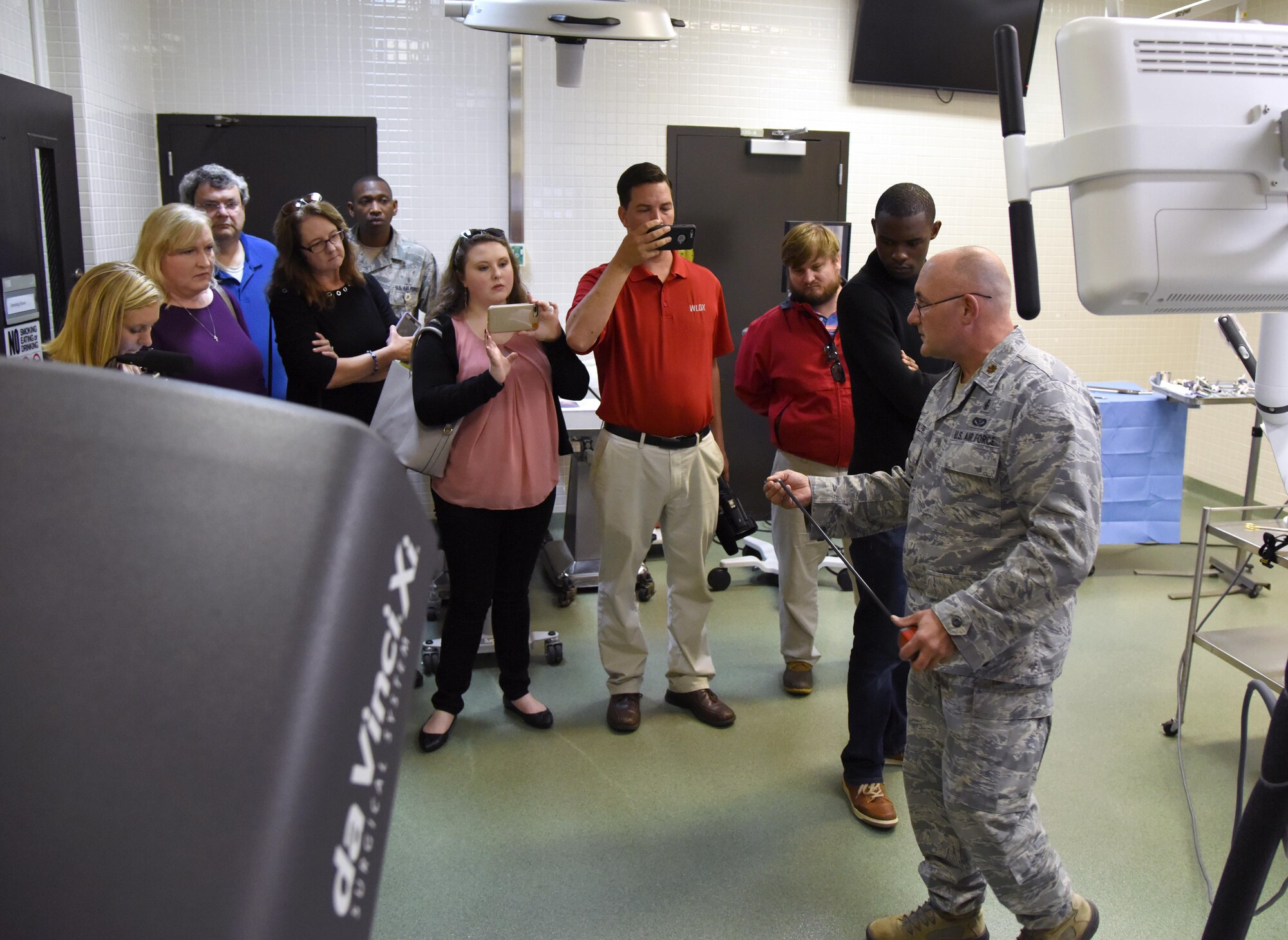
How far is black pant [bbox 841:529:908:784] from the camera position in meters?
2.55

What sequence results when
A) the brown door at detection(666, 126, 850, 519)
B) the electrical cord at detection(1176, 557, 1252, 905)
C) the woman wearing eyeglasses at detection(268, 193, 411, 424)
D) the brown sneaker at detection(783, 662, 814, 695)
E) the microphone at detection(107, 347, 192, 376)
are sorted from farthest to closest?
the brown door at detection(666, 126, 850, 519), the brown sneaker at detection(783, 662, 814, 695), the woman wearing eyeglasses at detection(268, 193, 411, 424), the electrical cord at detection(1176, 557, 1252, 905), the microphone at detection(107, 347, 192, 376)

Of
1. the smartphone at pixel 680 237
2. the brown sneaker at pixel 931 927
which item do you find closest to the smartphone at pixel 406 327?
the smartphone at pixel 680 237

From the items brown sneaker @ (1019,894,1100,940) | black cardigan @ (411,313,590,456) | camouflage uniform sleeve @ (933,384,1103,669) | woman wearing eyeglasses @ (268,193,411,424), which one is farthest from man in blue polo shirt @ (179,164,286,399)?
brown sneaker @ (1019,894,1100,940)

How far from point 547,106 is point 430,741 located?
3182mm

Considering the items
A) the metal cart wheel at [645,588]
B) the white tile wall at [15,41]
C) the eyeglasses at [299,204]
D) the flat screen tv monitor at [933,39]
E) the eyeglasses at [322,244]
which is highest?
the flat screen tv monitor at [933,39]

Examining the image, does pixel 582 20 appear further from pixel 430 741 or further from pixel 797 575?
pixel 430 741

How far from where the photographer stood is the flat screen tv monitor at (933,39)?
5121 mm

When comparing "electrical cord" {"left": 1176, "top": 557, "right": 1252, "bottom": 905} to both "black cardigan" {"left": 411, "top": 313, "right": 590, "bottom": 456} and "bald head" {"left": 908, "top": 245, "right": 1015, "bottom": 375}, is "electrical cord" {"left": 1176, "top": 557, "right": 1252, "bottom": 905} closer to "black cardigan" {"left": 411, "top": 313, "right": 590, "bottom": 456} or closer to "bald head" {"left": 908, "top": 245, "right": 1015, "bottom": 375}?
"bald head" {"left": 908, "top": 245, "right": 1015, "bottom": 375}

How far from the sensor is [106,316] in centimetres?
218

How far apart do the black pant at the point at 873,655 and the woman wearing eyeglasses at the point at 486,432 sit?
3.14 feet

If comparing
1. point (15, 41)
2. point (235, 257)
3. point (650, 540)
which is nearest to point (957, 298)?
point (650, 540)

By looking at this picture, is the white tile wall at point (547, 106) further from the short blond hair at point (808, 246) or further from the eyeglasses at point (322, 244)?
the short blond hair at point (808, 246)

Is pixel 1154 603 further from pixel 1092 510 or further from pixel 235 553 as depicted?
pixel 235 553

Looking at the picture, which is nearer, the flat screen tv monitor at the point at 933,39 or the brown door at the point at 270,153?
the brown door at the point at 270,153
